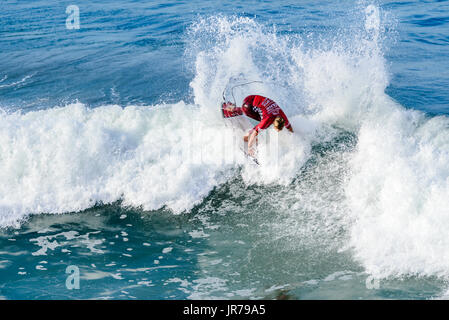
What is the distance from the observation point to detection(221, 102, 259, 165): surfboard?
32.0 feet

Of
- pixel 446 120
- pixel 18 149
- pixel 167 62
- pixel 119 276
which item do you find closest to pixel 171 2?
pixel 167 62

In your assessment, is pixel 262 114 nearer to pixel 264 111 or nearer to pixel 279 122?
pixel 264 111

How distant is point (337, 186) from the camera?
882cm

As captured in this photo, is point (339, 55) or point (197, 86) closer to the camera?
point (197, 86)

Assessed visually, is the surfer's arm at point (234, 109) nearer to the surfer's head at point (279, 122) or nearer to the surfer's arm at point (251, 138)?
the surfer's arm at point (251, 138)

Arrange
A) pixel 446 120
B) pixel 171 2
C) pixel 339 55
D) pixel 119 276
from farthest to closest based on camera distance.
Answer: pixel 171 2 < pixel 339 55 < pixel 446 120 < pixel 119 276

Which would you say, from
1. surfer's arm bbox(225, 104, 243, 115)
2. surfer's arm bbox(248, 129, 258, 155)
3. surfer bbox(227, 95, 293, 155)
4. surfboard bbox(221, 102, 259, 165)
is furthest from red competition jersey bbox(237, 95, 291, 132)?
surfboard bbox(221, 102, 259, 165)

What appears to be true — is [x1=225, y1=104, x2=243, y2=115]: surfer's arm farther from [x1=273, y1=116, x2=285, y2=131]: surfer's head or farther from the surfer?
[x1=273, y1=116, x2=285, y2=131]: surfer's head

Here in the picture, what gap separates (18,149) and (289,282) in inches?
267

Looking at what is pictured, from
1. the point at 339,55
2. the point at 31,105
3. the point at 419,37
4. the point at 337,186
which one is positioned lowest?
the point at 337,186

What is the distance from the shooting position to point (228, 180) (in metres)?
9.61

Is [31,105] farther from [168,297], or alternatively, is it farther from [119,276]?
[168,297]
